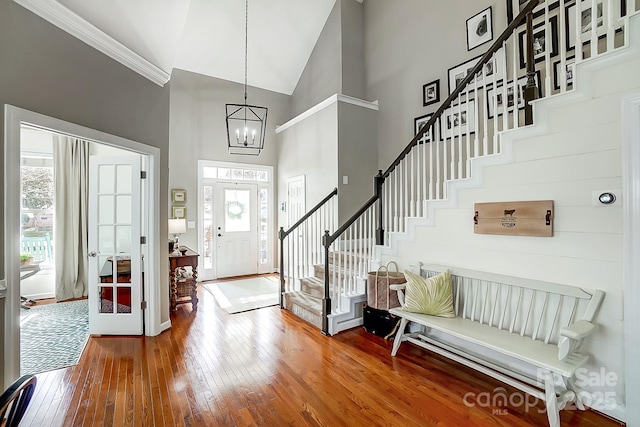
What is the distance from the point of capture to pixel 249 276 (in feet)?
21.2

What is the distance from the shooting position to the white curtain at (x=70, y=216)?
487cm

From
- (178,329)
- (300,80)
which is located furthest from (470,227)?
(300,80)

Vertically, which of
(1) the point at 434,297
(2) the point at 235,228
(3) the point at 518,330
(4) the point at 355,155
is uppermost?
(4) the point at 355,155

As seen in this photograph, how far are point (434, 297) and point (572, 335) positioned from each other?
1086 mm

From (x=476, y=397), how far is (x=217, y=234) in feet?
17.0

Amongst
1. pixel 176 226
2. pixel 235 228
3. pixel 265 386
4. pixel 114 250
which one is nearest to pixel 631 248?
pixel 265 386

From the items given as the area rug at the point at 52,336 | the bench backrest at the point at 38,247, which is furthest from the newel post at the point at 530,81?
the bench backrest at the point at 38,247

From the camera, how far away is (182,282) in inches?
174

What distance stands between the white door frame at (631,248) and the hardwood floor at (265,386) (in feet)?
1.10

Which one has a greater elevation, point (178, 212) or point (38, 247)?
point (178, 212)

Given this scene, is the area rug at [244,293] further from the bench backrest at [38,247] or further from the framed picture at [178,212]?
the bench backrest at [38,247]

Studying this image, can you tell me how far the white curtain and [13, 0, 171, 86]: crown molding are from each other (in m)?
2.67

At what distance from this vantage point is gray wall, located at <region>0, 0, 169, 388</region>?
2.07 m

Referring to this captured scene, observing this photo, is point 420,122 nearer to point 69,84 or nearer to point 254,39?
point 254,39
